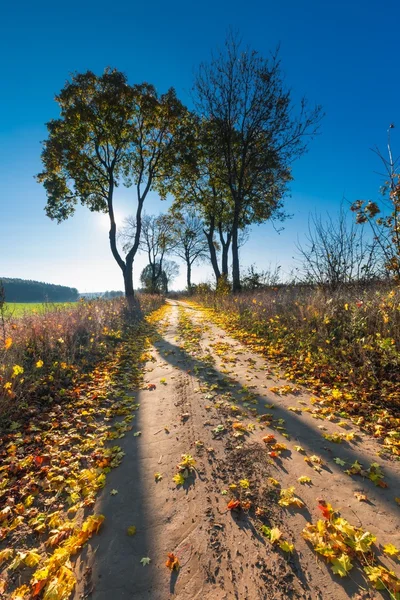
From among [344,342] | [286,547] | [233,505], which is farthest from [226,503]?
[344,342]

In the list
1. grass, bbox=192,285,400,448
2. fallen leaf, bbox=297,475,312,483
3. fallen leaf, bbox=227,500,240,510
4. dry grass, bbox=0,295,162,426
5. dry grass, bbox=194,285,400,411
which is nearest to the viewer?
fallen leaf, bbox=227,500,240,510

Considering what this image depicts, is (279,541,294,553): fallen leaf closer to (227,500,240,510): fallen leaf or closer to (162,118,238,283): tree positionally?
(227,500,240,510): fallen leaf

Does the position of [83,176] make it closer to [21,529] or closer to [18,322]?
[18,322]

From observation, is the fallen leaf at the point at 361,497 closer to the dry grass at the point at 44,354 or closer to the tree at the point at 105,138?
the dry grass at the point at 44,354

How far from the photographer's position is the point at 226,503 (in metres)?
2.23

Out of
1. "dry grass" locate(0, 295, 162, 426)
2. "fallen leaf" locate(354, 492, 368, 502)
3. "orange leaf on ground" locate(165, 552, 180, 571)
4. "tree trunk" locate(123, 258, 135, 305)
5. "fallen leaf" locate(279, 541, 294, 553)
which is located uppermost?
"tree trunk" locate(123, 258, 135, 305)

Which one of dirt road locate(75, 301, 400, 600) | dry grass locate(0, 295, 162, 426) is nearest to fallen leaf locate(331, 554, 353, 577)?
dirt road locate(75, 301, 400, 600)

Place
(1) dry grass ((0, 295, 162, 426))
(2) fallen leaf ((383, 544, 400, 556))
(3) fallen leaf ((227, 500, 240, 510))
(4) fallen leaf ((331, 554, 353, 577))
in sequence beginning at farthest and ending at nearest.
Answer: (1) dry grass ((0, 295, 162, 426)) → (3) fallen leaf ((227, 500, 240, 510)) → (2) fallen leaf ((383, 544, 400, 556)) → (4) fallen leaf ((331, 554, 353, 577))

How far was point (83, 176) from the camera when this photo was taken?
48.1 ft

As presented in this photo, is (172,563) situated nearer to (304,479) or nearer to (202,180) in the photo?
(304,479)

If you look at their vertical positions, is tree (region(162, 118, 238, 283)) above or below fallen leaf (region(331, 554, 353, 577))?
above

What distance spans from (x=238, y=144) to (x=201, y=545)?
699 inches

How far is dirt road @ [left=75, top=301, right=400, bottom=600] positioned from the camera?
5.43ft

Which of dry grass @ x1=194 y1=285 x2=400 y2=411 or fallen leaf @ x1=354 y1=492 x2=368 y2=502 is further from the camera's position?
dry grass @ x1=194 y1=285 x2=400 y2=411
